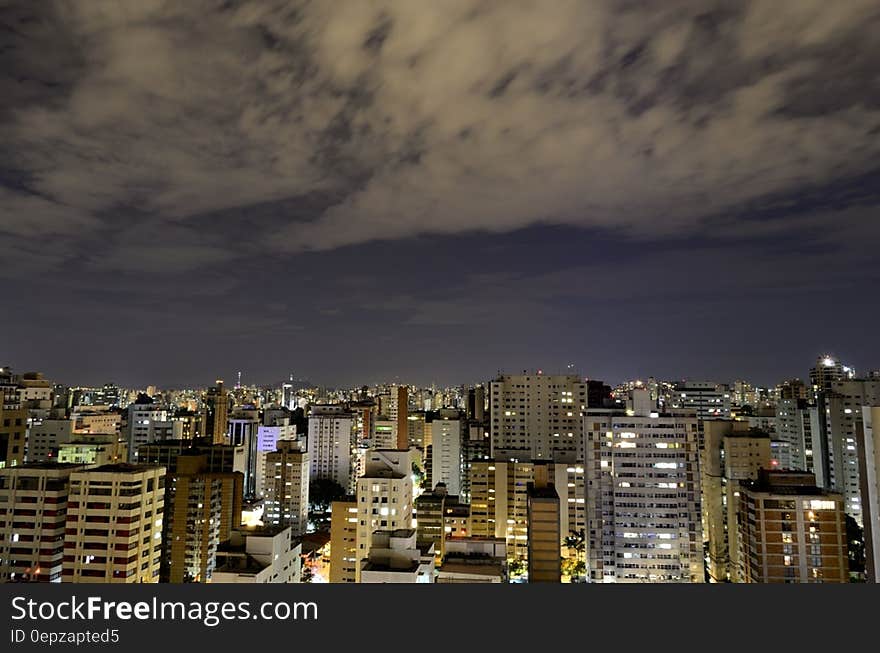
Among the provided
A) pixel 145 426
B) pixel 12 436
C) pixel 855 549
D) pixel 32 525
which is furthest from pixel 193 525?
pixel 855 549

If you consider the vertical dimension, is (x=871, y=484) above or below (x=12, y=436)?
below

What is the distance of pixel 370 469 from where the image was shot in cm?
1410

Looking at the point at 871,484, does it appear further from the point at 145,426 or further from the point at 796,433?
the point at 145,426

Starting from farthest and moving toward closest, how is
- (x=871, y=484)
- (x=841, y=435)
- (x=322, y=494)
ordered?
1. (x=322, y=494)
2. (x=841, y=435)
3. (x=871, y=484)

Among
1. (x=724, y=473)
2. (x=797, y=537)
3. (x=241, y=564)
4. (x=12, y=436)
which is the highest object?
(x=12, y=436)

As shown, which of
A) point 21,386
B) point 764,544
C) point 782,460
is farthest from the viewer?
point 21,386

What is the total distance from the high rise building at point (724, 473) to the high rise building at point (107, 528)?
1496cm

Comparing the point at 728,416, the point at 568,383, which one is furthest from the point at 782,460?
the point at 568,383

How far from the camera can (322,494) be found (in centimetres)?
2678

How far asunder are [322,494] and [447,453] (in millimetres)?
6340

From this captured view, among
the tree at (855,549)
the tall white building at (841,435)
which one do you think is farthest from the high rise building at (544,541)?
the tall white building at (841,435)

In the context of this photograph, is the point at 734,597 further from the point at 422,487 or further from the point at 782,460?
the point at 422,487

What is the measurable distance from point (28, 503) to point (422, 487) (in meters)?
21.4

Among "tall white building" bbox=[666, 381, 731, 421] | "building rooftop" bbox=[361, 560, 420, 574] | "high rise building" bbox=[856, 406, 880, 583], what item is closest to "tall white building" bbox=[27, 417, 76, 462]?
"building rooftop" bbox=[361, 560, 420, 574]
